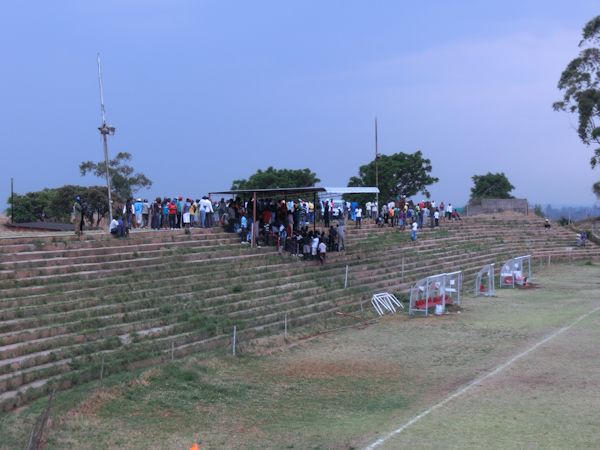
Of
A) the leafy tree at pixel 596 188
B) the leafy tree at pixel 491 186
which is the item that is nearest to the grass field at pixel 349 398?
the leafy tree at pixel 596 188

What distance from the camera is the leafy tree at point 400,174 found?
68.7 metres

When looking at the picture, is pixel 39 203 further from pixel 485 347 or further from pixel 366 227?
pixel 485 347

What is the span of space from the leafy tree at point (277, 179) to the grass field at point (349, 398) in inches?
1846

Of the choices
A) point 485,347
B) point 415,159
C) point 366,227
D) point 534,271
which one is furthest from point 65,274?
point 415,159

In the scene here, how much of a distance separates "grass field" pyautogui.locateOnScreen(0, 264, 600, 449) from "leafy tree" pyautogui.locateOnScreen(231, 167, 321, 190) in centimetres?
4690

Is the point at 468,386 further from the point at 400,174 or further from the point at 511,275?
the point at 400,174

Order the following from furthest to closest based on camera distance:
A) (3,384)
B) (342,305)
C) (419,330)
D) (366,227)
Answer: (366,227) < (342,305) < (419,330) < (3,384)

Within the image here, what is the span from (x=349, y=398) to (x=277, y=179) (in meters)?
54.9

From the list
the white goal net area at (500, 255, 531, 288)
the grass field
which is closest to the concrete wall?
the white goal net area at (500, 255, 531, 288)

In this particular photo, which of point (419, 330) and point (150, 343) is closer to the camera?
point (150, 343)

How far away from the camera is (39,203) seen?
52.4 metres

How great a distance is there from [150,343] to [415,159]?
5812 cm

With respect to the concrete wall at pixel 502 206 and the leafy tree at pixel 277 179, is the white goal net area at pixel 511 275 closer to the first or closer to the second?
the concrete wall at pixel 502 206

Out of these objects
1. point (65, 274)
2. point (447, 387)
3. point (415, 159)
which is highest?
point (415, 159)
